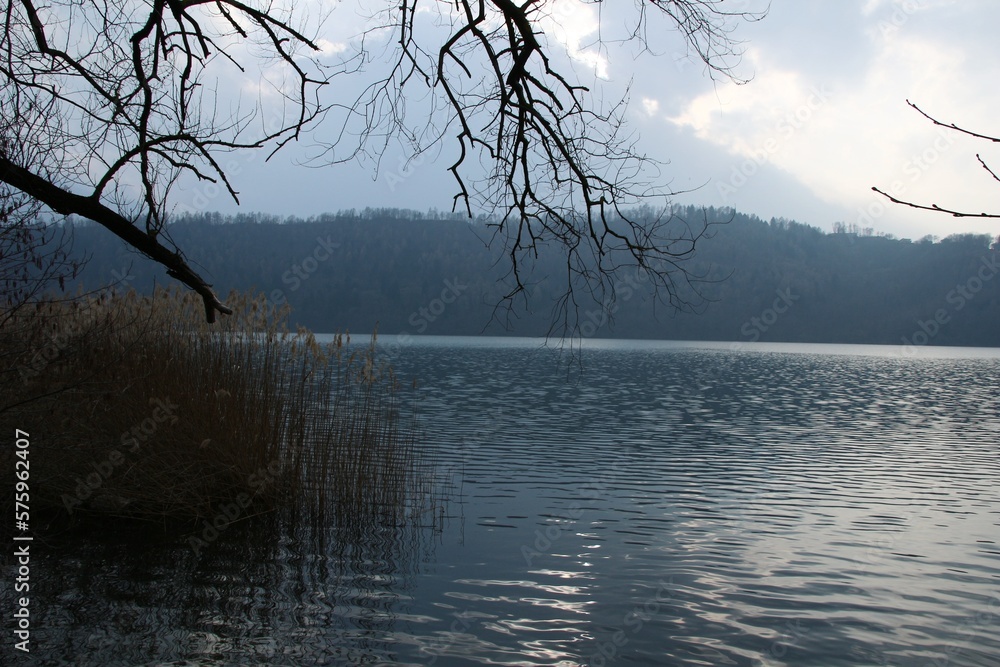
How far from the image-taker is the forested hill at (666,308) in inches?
5664

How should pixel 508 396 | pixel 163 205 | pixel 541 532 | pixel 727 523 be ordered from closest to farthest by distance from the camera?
pixel 163 205 < pixel 541 532 < pixel 727 523 < pixel 508 396

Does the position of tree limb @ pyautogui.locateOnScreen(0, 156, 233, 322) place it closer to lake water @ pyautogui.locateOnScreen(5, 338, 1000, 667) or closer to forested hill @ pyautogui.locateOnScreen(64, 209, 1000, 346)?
lake water @ pyautogui.locateOnScreen(5, 338, 1000, 667)

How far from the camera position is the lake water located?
17.5 feet

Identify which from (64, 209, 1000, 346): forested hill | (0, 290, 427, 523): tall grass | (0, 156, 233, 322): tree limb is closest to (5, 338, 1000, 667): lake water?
(0, 290, 427, 523): tall grass

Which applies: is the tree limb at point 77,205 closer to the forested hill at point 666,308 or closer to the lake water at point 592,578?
the lake water at point 592,578

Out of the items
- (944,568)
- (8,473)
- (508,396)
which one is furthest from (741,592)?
(508,396)

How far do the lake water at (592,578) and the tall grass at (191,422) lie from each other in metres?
0.52

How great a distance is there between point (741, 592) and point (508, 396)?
21088mm

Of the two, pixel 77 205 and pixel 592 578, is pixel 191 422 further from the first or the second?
pixel 592 578

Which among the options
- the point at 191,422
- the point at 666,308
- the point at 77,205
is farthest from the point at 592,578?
the point at 666,308

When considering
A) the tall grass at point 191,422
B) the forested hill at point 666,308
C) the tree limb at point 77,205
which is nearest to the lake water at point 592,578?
the tall grass at point 191,422

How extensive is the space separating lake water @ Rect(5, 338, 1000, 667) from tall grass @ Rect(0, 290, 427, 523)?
1.71ft

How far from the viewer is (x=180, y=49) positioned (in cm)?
502

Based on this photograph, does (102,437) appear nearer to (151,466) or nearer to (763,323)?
(151,466)
